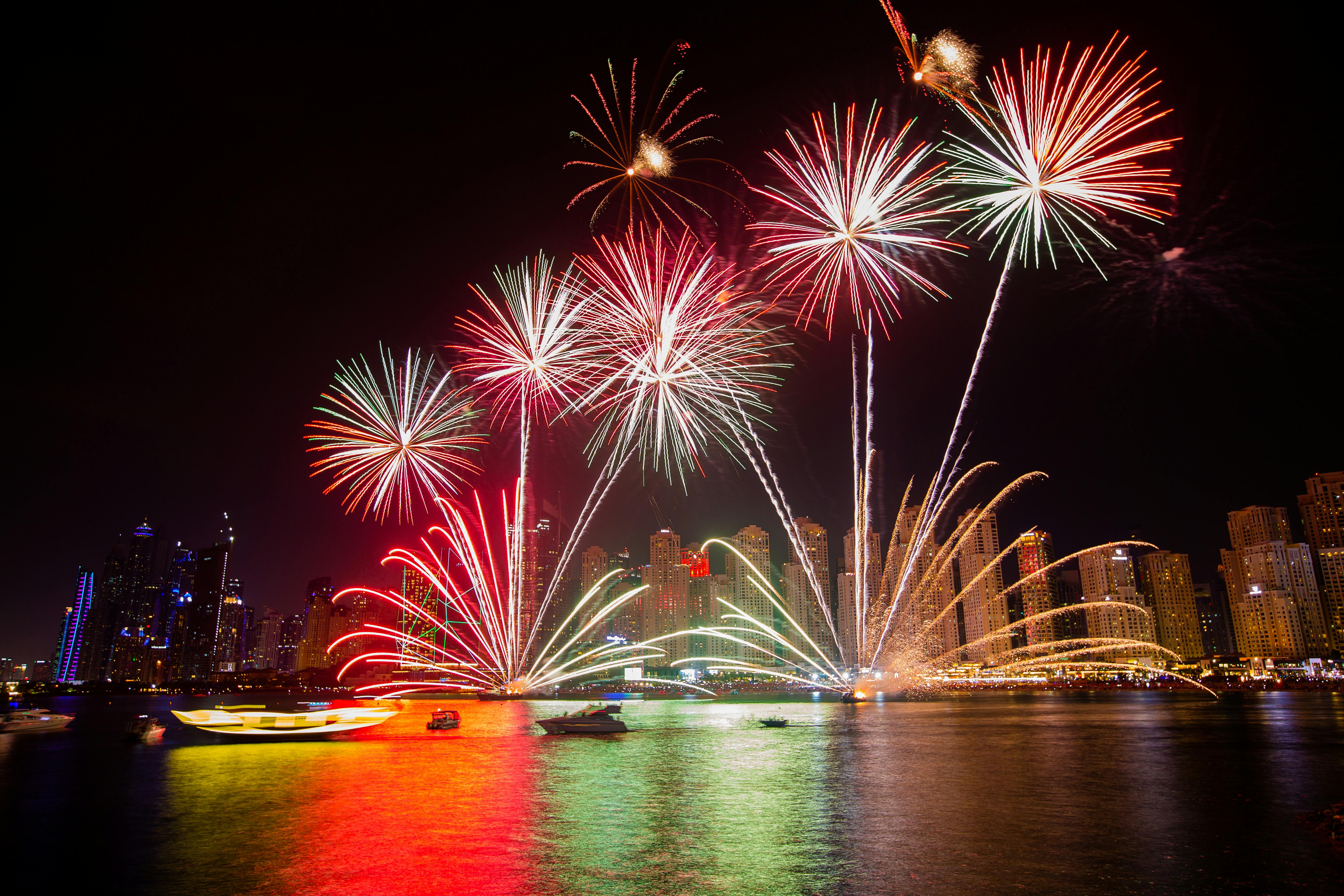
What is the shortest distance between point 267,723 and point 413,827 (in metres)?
35.4

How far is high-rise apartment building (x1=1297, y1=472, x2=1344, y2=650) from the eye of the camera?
16438 cm

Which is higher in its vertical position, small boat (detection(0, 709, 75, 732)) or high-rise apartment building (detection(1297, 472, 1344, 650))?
high-rise apartment building (detection(1297, 472, 1344, 650))

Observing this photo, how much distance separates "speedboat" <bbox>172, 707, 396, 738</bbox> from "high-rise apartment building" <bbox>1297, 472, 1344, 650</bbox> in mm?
203129

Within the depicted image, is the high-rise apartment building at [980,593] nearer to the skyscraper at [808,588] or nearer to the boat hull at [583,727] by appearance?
the skyscraper at [808,588]

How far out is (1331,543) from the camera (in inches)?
6496

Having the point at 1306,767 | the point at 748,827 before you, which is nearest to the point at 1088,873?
the point at 748,827

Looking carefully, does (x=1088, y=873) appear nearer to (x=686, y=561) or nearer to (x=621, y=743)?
(x=621, y=743)

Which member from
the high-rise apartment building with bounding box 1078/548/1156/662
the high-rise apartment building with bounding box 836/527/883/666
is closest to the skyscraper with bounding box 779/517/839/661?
the high-rise apartment building with bounding box 836/527/883/666

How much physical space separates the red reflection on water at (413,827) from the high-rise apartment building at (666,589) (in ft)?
418

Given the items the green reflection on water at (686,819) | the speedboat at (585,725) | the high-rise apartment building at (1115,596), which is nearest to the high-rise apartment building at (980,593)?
the high-rise apartment building at (1115,596)

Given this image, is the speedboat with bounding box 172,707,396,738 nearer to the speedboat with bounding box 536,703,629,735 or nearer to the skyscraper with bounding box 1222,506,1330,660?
the speedboat with bounding box 536,703,629,735

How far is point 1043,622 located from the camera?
643 ft

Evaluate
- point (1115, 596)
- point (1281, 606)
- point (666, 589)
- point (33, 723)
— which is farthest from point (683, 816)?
point (1281, 606)

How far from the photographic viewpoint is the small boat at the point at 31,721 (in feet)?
197
